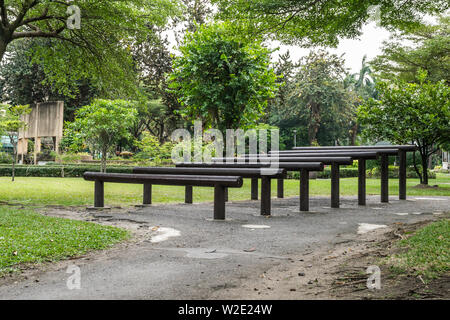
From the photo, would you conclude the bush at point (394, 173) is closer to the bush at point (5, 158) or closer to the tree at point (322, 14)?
the tree at point (322, 14)

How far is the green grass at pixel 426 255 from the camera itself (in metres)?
3.73

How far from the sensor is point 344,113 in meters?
45.3

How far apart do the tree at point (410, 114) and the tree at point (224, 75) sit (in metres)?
5.47

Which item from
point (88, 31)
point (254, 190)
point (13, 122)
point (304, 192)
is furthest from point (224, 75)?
point (13, 122)

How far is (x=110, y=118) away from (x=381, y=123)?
1422 centimetres

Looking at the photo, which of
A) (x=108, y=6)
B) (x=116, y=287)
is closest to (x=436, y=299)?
(x=116, y=287)

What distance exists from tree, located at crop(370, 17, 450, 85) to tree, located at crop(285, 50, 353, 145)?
14.8 metres

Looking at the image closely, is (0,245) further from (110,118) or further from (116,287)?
(110,118)

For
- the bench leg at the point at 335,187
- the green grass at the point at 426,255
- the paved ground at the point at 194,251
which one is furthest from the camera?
the bench leg at the point at 335,187

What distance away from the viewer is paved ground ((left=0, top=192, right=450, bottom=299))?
3525mm

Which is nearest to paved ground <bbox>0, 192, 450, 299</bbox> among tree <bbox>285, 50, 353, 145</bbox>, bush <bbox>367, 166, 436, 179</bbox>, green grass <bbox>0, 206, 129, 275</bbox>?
green grass <bbox>0, 206, 129, 275</bbox>

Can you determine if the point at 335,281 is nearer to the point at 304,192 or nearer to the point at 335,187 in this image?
the point at 304,192

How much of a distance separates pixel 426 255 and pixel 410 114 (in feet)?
45.6

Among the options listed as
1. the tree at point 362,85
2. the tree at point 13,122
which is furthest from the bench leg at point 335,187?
the tree at point 362,85
